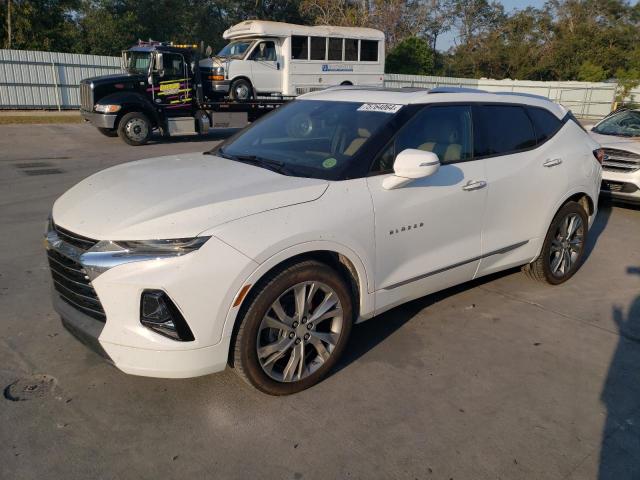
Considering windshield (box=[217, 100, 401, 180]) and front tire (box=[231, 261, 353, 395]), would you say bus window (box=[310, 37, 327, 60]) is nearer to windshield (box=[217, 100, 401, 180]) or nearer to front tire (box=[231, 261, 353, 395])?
windshield (box=[217, 100, 401, 180])

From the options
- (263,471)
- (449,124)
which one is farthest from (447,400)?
(449,124)

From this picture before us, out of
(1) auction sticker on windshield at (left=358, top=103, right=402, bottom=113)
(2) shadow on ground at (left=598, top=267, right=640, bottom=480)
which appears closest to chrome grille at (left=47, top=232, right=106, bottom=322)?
(1) auction sticker on windshield at (left=358, top=103, right=402, bottom=113)

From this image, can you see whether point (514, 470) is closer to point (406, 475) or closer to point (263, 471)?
point (406, 475)

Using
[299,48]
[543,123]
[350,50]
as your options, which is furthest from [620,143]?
[350,50]

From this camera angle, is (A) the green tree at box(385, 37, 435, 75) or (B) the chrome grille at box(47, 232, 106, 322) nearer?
(B) the chrome grille at box(47, 232, 106, 322)

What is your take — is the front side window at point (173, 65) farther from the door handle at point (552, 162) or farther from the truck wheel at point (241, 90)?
the door handle at point (552, 162)

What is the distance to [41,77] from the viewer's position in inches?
874

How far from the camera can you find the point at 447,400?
3.16 m

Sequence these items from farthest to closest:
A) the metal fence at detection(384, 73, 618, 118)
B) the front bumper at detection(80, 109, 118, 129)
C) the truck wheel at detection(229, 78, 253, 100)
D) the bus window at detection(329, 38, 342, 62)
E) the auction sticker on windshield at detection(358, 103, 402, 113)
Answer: the metal fence at detection(384, 73, 618, 118)
the bus window at detection(329, 38, 342, 62)
the truck wheel at detection(229, 78, 253, 100)
the front bumper at detection(80, 109, 118, 129)
the auction sticker on windshield at detection(358, 103, 402, 113)

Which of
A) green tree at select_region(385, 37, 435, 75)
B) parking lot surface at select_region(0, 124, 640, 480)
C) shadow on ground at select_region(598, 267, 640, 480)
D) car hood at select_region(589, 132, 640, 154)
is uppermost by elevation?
green tree at select_region(385, 37, 435, 75)

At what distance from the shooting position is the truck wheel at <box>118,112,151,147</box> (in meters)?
13.8

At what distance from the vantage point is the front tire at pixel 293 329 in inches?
112

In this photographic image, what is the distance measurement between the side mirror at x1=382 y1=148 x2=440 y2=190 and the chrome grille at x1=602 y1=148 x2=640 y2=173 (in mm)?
5819

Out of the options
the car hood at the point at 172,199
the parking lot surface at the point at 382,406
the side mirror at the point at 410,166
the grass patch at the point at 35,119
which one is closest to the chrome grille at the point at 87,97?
the grass patch at the point at 35,119
